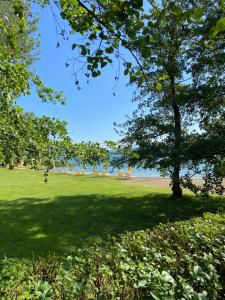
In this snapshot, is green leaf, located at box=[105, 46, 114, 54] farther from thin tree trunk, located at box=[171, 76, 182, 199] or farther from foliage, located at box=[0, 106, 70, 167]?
thin tree trunk, located at box=[171, 76, 182, 199]

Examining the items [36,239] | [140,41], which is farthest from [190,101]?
[140,41]

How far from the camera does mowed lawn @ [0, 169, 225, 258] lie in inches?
398

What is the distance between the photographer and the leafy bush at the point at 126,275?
2.96 meters

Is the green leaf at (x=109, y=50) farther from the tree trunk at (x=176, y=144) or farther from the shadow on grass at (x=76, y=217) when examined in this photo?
the tree trunk at (x=176, y=144)

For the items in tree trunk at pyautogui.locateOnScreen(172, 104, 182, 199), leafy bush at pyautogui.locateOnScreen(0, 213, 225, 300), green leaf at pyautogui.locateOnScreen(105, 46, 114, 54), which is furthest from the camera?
tree trunk at pyautogui.locateOnScreen(172, 104, 182, 199)

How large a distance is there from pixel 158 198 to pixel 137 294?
15.4m

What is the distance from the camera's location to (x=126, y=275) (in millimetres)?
3434

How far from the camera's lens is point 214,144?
12.6m

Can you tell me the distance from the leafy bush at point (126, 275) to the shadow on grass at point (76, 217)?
4.67m

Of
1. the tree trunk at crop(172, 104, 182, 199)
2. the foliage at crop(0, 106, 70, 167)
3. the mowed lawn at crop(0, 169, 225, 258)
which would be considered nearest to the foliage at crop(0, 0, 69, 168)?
the foliage at crop(0, 106, 70, 167)

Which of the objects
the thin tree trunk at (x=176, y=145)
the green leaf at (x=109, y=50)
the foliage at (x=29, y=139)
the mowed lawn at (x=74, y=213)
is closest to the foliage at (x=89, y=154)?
the foliage at (x=29, y=139)

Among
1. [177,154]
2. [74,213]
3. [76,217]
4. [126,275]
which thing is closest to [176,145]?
[177,154]

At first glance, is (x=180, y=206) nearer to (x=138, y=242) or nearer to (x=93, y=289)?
(x=138, y=242)

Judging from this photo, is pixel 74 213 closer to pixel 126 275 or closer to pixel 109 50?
pixel 126 275
